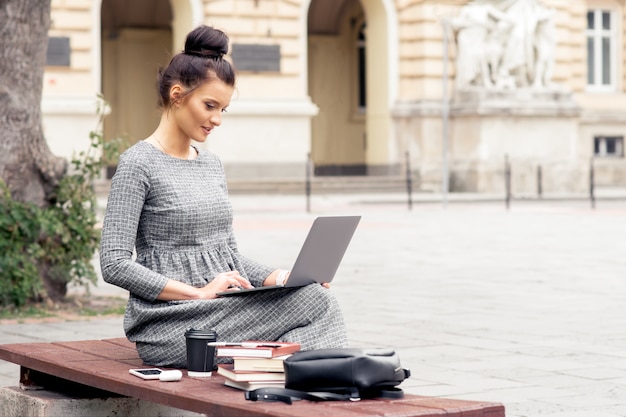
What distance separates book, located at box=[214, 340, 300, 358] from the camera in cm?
435

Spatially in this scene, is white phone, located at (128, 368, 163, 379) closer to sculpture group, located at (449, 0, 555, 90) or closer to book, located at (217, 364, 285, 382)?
book, located at (217, 364, 285, 382)

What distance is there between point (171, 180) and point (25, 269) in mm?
5408

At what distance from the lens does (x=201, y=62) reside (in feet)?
16.0

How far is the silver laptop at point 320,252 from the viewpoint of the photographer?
4633mm

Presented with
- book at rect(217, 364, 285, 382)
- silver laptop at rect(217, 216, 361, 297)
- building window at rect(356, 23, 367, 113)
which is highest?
building window at rect(356, 23, 367, 113)

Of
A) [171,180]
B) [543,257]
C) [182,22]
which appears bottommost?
[543,257]

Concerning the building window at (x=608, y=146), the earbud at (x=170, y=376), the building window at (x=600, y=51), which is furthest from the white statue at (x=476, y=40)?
the earbud at (x=170, y=376)

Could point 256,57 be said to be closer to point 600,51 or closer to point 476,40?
point 476,40

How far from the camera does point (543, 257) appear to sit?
15.4 meters

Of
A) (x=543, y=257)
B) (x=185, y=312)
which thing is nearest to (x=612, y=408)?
(x=185, y=312)

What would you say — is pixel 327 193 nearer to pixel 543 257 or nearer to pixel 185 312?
pixel 543 257

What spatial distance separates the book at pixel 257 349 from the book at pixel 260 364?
0.01 metres

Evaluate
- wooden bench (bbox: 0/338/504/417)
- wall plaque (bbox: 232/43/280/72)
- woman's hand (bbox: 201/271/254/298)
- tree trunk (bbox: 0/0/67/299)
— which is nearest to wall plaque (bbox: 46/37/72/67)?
wall plaque (bbox: 232/43/280/72)

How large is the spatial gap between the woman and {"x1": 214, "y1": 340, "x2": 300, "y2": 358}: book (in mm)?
279
